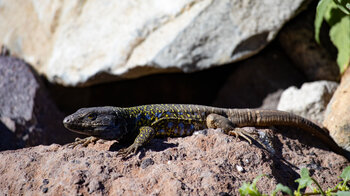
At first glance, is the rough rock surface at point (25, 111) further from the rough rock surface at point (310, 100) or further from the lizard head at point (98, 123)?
the rough rock surface at point (310, 100)

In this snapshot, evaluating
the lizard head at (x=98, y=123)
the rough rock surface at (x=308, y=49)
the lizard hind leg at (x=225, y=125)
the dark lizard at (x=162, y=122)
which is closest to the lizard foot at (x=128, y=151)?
the dark lizard at (x=162, y=122)

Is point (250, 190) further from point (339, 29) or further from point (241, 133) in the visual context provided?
point (339, 29)

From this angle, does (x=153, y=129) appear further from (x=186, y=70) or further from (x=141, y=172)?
(x=186, y=70)

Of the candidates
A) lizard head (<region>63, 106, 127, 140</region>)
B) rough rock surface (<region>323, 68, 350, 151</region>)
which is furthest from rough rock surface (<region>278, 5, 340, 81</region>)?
lizard head (<region>63, 106, 127, 140</region>)

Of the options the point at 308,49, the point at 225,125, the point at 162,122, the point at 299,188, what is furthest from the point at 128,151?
the point at 308,49

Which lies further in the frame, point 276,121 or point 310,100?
point 310,100

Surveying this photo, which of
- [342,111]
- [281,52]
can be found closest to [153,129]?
[342,111]
